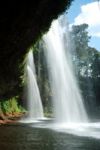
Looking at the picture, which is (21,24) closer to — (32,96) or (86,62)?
(32,96)

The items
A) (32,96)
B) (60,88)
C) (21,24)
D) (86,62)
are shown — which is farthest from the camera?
(86,62)

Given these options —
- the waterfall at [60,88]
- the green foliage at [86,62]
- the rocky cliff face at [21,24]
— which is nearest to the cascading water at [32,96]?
the waterfall at [60,88]

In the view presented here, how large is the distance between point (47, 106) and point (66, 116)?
58.5 feet

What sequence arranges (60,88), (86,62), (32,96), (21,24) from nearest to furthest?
(21,24) < (60,88) < (32,96) < (86,62)

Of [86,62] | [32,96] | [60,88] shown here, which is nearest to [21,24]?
[60,88]

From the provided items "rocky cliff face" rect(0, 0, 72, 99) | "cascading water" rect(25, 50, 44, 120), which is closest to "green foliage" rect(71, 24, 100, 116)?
"cascading water" rect(25, 50, 44, 120)

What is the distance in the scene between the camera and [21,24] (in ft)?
82.8

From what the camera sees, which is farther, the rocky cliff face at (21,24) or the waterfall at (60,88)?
the waterfall at (60,88)

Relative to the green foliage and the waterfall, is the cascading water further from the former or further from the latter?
the green foliage

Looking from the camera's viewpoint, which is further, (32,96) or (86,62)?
(86,62)

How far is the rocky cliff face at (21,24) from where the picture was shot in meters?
23.3

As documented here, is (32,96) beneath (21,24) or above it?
beneath

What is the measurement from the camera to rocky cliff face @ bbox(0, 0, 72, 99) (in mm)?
23312

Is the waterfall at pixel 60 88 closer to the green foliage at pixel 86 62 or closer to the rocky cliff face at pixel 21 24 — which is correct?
the rocky cliff face at pixel 21 24
